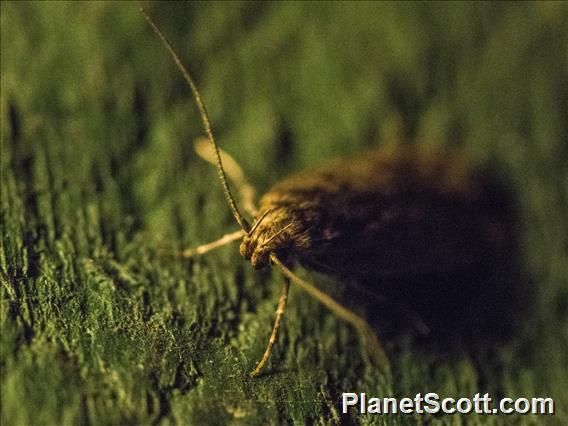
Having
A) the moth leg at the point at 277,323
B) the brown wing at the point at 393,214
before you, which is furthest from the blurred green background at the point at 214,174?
the brown wing at the point at 393,214

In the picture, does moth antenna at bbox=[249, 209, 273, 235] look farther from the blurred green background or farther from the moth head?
the blurred green background

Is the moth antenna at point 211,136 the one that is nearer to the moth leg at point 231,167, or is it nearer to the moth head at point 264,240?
the moth head at point 264,240

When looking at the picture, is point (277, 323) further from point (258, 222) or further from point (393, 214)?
point (393, 214)

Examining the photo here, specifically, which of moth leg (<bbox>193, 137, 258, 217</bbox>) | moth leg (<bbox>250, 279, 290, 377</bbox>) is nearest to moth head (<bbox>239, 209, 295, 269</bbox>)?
moth leg (<bbox>250, 279, 290, 377</bbox>)

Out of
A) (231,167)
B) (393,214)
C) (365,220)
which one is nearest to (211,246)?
(231,167)

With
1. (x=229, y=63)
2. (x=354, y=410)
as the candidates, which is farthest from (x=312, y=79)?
(x=354, y=410)
